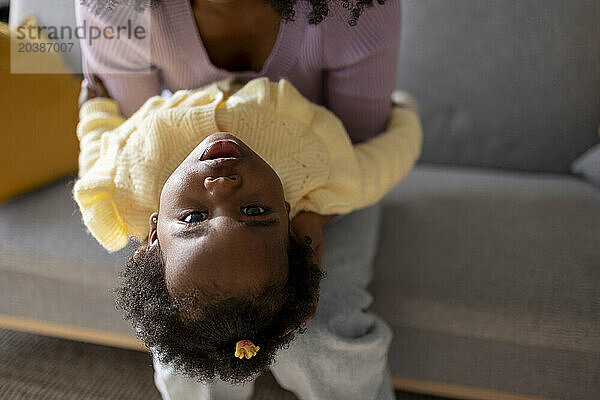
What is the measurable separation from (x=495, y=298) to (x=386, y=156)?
0.32 meters

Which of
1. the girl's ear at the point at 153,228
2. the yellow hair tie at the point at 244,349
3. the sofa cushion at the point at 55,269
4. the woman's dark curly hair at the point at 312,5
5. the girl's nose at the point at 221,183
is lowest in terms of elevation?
the sofa cushion at the point at 55,269

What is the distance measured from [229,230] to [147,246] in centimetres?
17

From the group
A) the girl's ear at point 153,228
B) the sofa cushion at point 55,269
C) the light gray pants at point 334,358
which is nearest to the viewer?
the girl's ear at point 153,228

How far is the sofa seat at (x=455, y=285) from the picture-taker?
3.10 feet

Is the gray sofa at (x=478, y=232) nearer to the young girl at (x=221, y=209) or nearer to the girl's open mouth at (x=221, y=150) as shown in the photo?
the young girl at (x=221, y=209)

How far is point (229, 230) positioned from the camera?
66cm

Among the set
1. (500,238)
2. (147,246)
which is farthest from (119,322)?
(500,238)

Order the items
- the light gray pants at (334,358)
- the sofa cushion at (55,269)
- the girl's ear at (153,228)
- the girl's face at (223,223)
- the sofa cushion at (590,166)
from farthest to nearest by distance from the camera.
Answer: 1. the sofa cushion at (590,166)
2. the sofa cushion at (55,269)
3. the light gray pants at (334,358)
4. the girl's ear at (153,228)
5. the girl's face at (223,223)

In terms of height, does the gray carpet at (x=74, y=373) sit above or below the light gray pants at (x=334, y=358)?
below

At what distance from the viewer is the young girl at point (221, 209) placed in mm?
668

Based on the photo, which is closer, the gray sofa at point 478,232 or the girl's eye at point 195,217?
the girl's eye at point 195,217

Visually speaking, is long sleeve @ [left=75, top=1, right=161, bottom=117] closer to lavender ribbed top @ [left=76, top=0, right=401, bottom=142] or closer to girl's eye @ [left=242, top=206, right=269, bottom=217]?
lavender ribbed top @ [left=76, top=0, right=401, bottom=142]

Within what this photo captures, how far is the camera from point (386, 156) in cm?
96

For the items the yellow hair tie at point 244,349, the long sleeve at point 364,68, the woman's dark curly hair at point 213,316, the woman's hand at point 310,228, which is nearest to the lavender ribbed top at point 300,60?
the long sleeve at point 364,68
